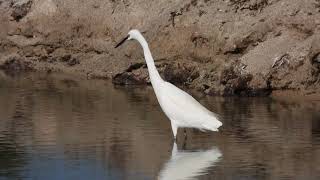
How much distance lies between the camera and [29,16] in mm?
26609

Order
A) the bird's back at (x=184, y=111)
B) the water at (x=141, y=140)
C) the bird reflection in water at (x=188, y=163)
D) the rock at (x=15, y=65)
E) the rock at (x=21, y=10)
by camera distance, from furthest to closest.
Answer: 1. the rock at (x=21, y=10)
2. the rock at (x=15, y=65)
3. the bird's back at (x=184, y=111)
4. the water at (x=141, y=140)
5. the bird reflection in water at (x=188, y=163)

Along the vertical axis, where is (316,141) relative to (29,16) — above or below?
below

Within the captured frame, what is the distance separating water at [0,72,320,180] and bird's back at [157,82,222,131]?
12.7 inches

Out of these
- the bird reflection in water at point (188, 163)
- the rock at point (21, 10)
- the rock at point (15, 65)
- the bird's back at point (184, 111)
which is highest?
the rock at point (21, 10)

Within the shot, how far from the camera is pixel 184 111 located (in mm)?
13711

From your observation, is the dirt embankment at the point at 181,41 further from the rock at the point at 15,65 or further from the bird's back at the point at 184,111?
Result: the bird's back at the point at 184,111

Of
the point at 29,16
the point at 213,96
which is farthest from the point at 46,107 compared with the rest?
the point at 29,16

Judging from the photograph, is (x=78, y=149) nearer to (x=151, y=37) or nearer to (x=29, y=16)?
(x=151, y=37)

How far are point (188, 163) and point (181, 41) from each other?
988 centimetres

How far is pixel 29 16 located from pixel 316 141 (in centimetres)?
1452

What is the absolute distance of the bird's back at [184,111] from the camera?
13672 mm

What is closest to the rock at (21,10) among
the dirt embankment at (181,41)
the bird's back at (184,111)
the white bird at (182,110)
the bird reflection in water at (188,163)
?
the dirt embankment at (181,41)

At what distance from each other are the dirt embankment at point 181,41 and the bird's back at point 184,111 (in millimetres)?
5248

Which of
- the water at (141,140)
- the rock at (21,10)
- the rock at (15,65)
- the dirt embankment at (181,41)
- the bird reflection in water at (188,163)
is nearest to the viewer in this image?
the bird reflection in water at (188,163)
